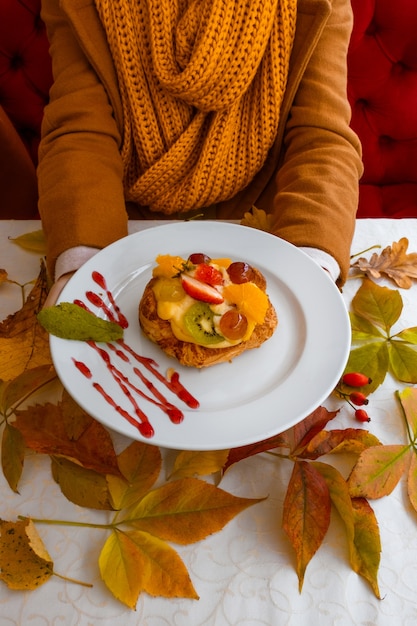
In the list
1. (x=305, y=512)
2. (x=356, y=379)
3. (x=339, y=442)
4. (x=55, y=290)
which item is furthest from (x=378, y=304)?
(x=55, y=290)

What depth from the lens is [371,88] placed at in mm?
1394

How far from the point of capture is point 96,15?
3.12 ft

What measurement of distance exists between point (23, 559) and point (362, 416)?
42cm

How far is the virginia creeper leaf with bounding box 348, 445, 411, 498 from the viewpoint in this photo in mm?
573

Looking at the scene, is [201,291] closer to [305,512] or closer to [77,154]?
[305,512]

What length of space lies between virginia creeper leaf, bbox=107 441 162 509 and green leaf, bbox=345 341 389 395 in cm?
29

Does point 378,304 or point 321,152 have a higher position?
point 321,152

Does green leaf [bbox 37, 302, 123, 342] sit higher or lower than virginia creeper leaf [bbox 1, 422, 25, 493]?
higher

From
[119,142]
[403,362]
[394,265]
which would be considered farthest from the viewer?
[119,142]

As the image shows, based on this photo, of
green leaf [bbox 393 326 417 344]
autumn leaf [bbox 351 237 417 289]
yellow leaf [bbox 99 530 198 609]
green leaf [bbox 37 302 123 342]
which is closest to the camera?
yellow leaf [bbox 99 530 198 609]

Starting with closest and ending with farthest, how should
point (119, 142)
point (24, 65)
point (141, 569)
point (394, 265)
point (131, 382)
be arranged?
point (141, 569), point (131, 382), point (394, 265), point (119, 142), point (24, 65)

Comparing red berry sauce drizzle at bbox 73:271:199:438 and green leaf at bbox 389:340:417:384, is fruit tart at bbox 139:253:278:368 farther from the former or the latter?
green leaf at bbox 389:340:417:384

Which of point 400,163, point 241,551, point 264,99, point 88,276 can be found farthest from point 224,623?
point 400,163

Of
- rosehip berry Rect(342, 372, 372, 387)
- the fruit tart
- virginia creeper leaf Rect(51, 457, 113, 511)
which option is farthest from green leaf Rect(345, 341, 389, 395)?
virginia creeper leaf Rect(51, 457, 113, 511)
